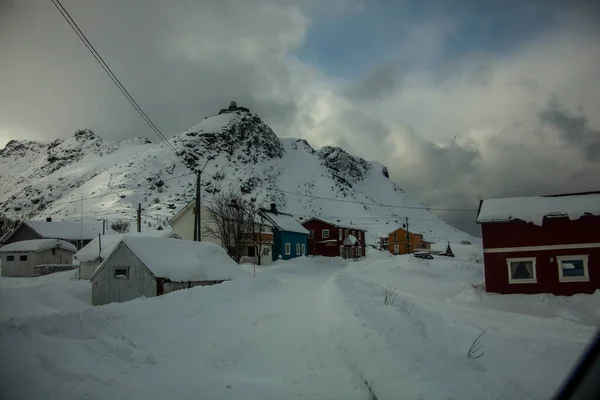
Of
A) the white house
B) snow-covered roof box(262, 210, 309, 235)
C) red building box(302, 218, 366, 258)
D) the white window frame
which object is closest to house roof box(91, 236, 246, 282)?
the white house

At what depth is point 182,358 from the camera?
7723 millimetres

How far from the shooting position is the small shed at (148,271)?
20234mm

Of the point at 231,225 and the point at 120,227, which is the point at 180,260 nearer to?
the point at 231,225

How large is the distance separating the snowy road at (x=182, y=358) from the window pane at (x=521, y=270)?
16.9m

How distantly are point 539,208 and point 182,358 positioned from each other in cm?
2398

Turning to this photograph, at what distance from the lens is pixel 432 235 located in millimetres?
176375

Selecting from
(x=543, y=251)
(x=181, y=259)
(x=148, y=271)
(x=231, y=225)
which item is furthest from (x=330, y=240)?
(x=148, y=271)

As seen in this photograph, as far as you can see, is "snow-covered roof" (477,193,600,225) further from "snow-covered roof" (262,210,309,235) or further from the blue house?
"snow-covered roof" (262,210,309,235)

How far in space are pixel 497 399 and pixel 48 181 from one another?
205 metres

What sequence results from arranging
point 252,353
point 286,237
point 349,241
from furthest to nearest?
point 349,241 < point 286,237 < point 252,353

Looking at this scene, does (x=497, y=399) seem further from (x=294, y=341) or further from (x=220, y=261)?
(x=220, y=261)

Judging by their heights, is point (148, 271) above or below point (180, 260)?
below

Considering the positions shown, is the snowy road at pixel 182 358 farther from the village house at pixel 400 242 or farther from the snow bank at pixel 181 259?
the village house at pixel 400 242

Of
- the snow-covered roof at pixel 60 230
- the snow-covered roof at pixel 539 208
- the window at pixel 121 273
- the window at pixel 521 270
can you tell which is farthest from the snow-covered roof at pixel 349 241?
the window at pixel 121 273
